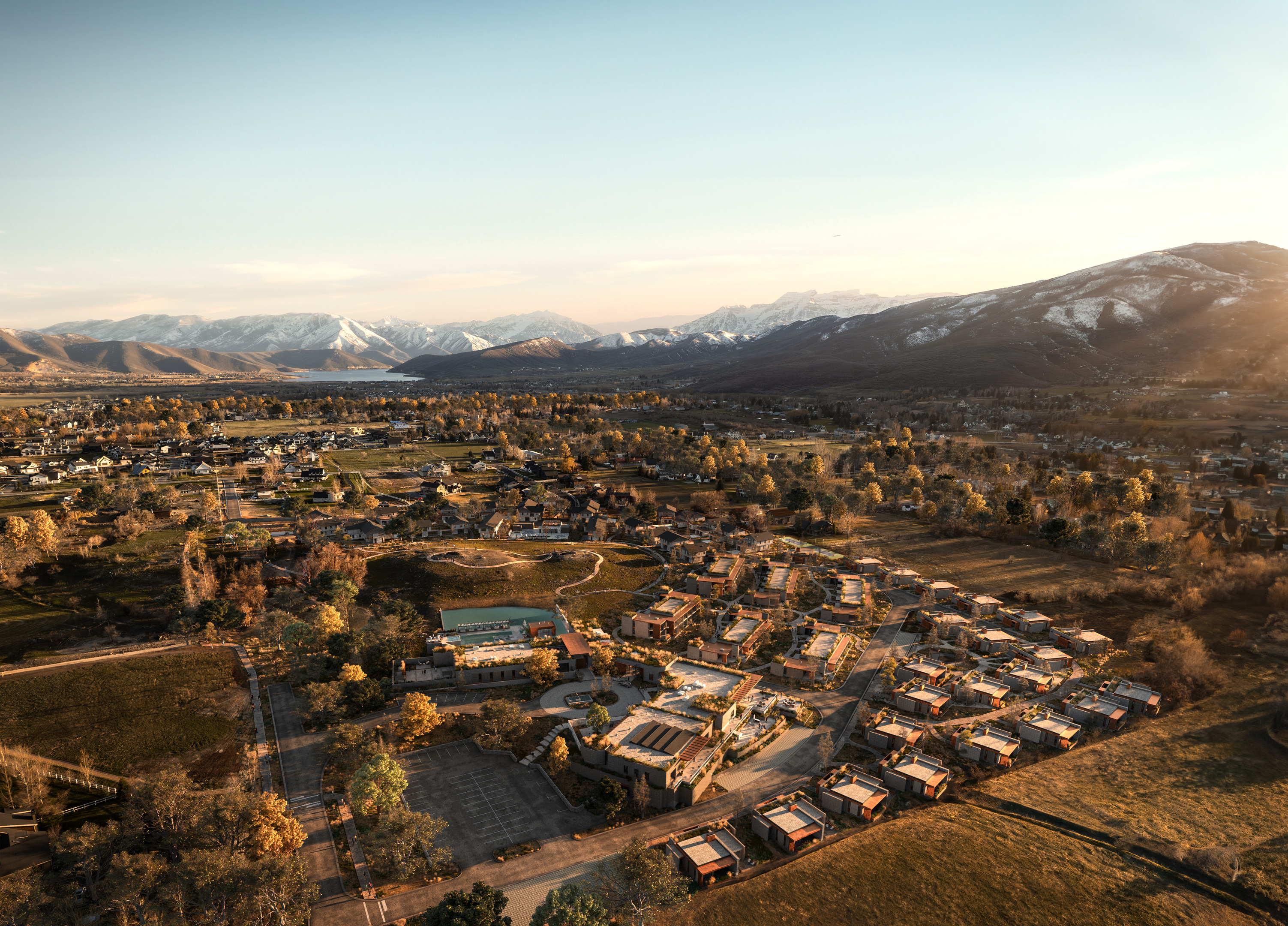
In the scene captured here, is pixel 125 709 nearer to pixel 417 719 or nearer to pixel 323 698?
pixel 323 698

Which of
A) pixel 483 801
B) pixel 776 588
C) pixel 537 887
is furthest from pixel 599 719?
pixel 776 588

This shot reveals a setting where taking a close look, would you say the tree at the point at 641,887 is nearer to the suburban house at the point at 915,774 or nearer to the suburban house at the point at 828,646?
the suburban house at the point at 915,774

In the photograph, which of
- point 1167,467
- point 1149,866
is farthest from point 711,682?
point 1167,467

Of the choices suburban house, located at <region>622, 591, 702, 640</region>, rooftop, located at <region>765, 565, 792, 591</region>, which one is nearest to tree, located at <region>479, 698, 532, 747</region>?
suburban house, located at <region>622, 591, 702, 640</region>

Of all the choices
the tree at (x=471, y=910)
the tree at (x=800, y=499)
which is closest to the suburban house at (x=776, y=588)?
the tree at (x=800, y=499)

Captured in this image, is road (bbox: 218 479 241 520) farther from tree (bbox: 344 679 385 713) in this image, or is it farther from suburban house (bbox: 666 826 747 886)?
suburban house (bbox: 666 826 747 886)
